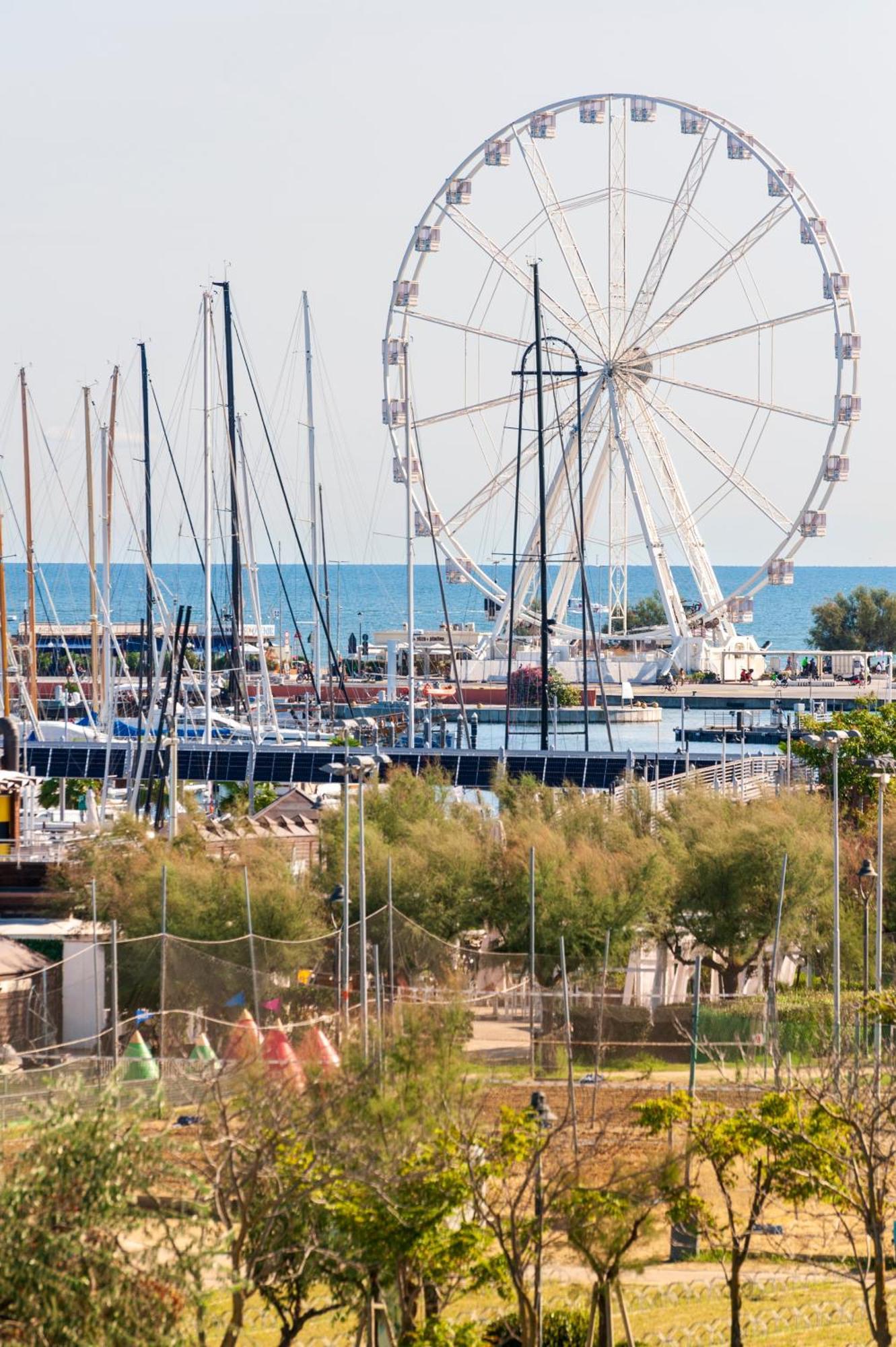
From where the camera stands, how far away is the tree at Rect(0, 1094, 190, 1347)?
12.4m

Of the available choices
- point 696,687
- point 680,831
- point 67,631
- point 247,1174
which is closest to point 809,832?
point 680,831

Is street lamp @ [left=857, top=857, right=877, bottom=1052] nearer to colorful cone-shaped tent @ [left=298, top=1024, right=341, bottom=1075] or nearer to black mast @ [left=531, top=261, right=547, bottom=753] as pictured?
colorful cone-shaped tent @ [left=298, top=1024, right=341, bottom=1075]

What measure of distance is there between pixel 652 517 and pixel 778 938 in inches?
1925

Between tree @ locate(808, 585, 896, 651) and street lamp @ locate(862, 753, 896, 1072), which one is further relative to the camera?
tree @ locate(808, 585, 896, 651)

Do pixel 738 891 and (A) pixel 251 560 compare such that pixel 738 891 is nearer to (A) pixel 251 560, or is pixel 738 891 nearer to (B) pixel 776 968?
(B) pixel 776 968

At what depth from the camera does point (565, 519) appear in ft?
246

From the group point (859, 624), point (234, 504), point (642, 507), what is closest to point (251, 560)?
point (234, 504)

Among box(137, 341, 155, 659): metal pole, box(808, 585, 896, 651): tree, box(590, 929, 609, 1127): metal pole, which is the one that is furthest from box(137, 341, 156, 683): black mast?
box(808, 585, 896, 651): tree

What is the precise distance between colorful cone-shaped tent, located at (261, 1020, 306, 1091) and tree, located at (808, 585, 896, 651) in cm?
10725

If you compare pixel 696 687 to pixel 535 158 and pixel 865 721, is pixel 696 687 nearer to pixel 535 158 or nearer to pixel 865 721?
pixel 535 158

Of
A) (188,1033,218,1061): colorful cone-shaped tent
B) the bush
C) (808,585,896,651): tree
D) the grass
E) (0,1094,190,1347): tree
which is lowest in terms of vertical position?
the grass

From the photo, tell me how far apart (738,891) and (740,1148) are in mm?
14335

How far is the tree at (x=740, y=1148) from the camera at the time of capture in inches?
688

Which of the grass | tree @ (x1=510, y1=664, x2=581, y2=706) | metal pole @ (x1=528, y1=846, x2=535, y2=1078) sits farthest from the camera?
tree @ (x1=510, y1=664, x2=581, y2=706)
